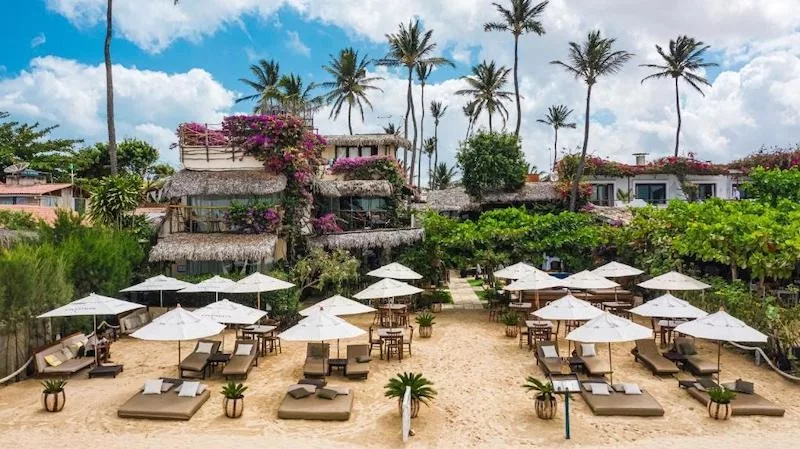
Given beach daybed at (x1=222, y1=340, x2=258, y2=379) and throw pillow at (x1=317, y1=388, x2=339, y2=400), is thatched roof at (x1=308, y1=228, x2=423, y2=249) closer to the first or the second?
beach daybed at (x1=222, y1=340, x2=258, y2=379)

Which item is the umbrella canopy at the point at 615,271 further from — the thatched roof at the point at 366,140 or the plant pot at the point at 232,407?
the thatched roof at the point at 366,140

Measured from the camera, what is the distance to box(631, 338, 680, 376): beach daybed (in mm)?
15969

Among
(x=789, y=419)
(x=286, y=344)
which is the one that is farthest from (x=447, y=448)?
(x=286, y=344)

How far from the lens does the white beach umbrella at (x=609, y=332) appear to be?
45.8ft

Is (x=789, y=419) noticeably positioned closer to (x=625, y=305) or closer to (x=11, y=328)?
(x=625, y=305)

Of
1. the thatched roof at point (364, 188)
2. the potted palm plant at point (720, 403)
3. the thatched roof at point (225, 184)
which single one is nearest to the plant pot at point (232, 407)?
the potted palm plant at point (720, 403)

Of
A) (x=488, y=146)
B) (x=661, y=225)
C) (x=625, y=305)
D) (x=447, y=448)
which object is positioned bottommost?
(x=447, y=448)

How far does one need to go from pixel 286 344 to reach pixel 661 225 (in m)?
18.2

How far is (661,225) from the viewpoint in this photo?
25.6 meters

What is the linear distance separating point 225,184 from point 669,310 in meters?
20.6

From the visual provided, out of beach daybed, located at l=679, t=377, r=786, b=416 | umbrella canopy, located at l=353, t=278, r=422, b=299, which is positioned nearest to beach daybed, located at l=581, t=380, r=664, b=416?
beach daybed, located at l=679, t=377, r=786, b=416

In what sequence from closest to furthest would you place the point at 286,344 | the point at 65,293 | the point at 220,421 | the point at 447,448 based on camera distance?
the point at 447,448 < the point at 220,421 < the point at 65,293 < the point at 286,344

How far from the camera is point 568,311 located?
56.4ft

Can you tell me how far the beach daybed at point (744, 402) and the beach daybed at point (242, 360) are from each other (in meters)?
12.5
